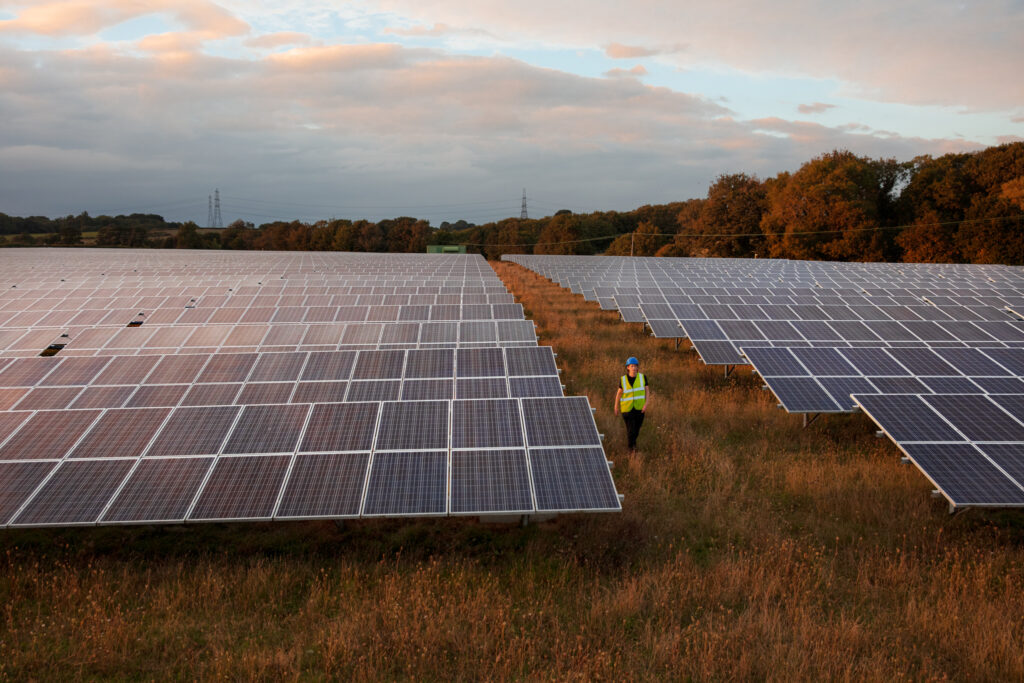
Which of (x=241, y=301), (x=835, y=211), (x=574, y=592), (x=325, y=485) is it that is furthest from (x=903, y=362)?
(x=835, y=211)

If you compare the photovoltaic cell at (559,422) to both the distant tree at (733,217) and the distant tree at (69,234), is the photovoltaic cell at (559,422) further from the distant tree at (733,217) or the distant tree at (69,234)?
the distant tree at (69,234)

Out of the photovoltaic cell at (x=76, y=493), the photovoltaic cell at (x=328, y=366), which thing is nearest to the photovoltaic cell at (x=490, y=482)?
the photovoltaic cell at (x=76, y=493)

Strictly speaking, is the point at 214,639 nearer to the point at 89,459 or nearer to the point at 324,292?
the point at 89,459

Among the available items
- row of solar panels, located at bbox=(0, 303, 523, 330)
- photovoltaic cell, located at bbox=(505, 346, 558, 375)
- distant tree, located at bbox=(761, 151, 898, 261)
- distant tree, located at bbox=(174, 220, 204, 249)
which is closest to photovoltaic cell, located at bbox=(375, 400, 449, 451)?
photovoltaic cell, located at bbox=(505, 346, 558, 375)

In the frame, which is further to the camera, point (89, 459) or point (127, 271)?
point (127, 271)

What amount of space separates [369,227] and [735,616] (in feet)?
404

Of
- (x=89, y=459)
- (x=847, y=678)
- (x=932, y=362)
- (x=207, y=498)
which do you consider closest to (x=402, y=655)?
(x=207, y=498)

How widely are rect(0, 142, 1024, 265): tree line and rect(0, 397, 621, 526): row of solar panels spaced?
273ft

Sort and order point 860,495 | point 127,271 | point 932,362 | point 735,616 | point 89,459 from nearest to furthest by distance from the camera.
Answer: point 735,616 < point 89,459 < point 860,495 < point 932,362 < point 127,271

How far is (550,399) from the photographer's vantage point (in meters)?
9.09

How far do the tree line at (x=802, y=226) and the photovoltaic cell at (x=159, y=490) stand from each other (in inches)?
3419

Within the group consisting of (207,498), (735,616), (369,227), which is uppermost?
(369,227)

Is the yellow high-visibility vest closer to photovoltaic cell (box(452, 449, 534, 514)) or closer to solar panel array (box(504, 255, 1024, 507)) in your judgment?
solar panel array (box(504, 255, 1024, 507))

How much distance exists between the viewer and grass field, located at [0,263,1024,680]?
551 cm
